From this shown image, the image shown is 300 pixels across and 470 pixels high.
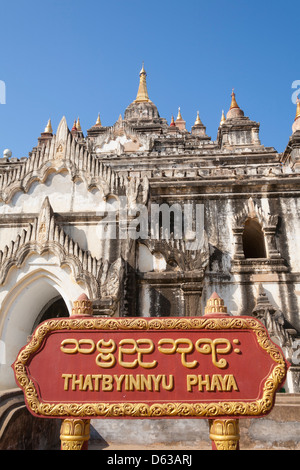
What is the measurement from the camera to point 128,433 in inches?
269

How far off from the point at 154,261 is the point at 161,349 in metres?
7.65

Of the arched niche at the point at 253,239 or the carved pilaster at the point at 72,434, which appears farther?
the arched niche at the point at 253,239

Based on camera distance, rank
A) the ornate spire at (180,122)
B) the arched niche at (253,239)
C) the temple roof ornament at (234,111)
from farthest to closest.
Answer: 1. the ornate spire at (180,122)
2. the temple roof ornament at (234,111)
3. the arched niche at (253,239)

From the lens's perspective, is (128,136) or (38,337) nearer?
(38,337)

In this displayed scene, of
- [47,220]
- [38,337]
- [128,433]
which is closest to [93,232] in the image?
[47,220]

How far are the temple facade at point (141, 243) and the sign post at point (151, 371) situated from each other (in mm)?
5409

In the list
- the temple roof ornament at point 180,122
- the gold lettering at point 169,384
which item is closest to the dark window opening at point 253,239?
the gold lettering at point 169,384

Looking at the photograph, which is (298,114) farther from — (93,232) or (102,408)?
(102,408)

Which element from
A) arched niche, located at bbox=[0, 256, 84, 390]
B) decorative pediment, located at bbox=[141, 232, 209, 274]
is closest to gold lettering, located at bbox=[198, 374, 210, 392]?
arched niche, located at bbox=[0, 256, 84, 390]

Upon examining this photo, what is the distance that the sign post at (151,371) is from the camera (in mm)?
3834

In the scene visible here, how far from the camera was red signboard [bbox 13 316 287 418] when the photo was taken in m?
3.83

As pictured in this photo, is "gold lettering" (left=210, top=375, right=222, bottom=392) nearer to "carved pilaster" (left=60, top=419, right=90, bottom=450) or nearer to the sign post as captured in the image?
the sign post

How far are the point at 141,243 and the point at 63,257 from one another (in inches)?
109

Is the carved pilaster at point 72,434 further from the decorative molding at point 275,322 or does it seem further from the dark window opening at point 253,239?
the dark window opening at point 253,239
